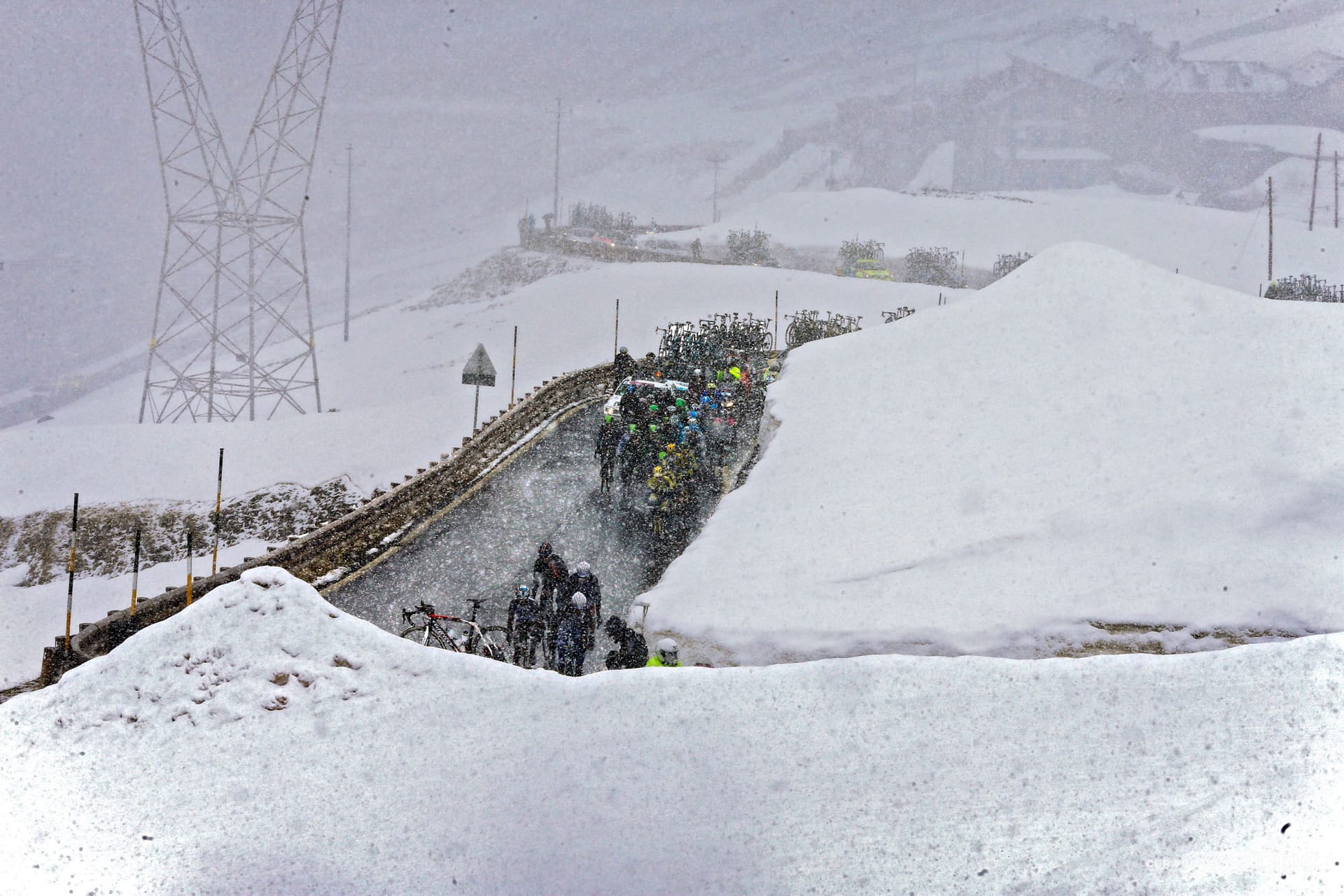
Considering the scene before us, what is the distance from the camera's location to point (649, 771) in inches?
259

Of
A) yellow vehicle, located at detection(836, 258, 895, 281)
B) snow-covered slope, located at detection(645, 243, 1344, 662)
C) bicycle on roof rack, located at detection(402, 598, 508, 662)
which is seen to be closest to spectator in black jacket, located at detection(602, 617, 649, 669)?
snow-covered slope, located at detection(645, 243, 1344, 662)

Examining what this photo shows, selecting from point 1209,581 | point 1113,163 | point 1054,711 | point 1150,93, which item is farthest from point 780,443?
point 1150,93

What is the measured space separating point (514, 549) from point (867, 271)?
171 ft

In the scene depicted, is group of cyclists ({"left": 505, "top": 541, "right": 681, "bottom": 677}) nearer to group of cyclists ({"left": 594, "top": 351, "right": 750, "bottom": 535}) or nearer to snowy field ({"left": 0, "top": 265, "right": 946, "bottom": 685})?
group of cyclists ({"left": 594, "top": 351, "right": 750, "bottom": 535})

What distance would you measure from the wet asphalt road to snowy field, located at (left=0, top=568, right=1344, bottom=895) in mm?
7313

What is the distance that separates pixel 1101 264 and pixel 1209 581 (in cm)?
1002

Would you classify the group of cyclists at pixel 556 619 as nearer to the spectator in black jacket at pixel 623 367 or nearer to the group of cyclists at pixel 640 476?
the group of cyclists at pixel 640 476

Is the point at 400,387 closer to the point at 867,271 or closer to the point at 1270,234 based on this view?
the point at 867,271

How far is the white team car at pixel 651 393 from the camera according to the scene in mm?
23188

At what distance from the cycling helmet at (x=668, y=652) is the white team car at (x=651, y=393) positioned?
41.6 ft

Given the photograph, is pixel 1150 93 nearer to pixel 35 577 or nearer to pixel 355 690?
pixel 35 577

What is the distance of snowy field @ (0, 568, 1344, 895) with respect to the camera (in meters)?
6.02

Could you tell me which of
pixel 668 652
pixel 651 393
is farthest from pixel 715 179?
pixel 668 652

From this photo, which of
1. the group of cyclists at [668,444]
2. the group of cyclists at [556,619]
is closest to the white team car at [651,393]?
the group of cyclists at [668,444]
